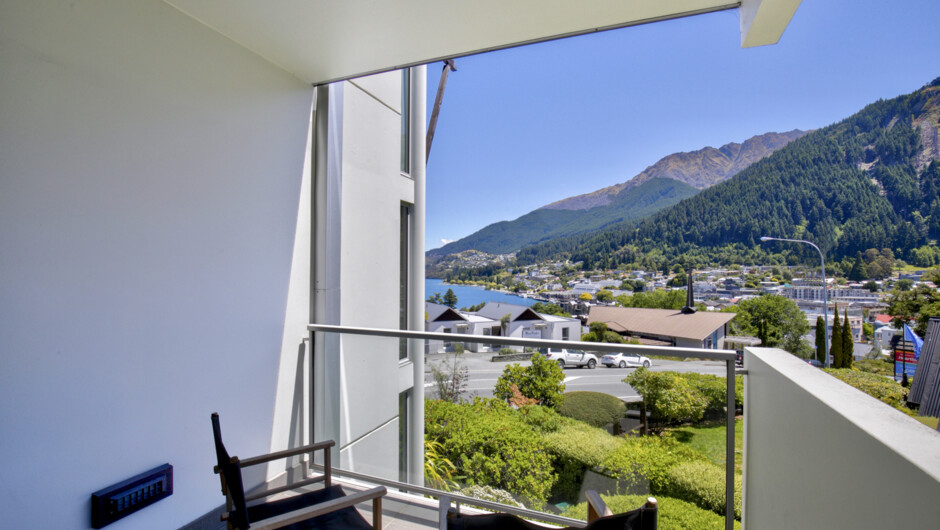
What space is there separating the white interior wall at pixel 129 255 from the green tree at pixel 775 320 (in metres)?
8.95

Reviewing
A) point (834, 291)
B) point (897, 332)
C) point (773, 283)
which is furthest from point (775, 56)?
point (897, 332)

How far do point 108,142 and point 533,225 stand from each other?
2279cm

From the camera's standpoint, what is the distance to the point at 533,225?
24.0 m

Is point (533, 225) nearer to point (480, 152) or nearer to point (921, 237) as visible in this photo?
point (480, 152)

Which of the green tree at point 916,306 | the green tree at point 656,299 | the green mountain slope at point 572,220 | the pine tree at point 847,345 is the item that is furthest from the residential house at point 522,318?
the green mountain slope at point 572,220

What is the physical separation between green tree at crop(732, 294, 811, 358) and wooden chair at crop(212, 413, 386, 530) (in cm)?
877

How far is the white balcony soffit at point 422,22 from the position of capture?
2098 mm

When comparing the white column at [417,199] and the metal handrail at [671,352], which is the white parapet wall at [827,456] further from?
the white column at [417,199]

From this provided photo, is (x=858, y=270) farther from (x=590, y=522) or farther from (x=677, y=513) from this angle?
(x=590, y=522)

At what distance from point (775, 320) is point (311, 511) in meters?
10.5

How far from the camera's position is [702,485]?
6.40 ft

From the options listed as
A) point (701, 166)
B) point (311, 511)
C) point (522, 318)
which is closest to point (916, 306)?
point (311, 511)

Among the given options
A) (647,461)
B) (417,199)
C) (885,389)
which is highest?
(417,199)

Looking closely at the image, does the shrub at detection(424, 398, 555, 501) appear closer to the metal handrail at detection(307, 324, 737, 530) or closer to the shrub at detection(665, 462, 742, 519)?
the metal handrail at detection(307, 324, 737, 530)
